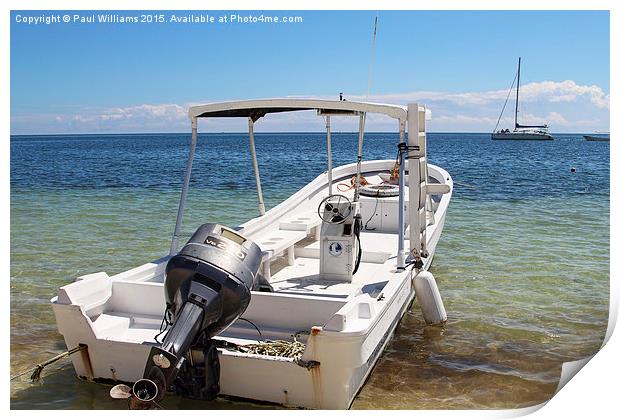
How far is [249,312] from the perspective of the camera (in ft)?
15.9

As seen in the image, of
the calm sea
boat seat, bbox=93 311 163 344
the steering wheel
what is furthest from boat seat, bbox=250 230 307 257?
boat seat, bbox=93 311 163 344

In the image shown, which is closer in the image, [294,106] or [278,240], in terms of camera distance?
[294,106]

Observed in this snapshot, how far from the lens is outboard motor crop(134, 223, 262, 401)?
158 inches

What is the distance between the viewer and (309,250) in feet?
24.2

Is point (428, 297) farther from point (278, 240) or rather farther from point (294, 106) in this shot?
point (294, 106)

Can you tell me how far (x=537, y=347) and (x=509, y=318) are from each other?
839 mm

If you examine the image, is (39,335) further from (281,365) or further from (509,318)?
(509,318)

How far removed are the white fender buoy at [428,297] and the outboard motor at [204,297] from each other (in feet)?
7.02

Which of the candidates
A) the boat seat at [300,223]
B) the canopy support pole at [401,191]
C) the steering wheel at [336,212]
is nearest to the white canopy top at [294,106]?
the canopy support pole at [401,191]

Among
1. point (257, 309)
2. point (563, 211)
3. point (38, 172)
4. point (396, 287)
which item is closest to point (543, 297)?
point (396, 287)

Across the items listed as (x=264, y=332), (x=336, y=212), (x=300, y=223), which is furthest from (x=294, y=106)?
(x=300, y=223)

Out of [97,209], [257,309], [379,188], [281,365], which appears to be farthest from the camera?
[97,209]

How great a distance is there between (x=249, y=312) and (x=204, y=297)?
0.88 m

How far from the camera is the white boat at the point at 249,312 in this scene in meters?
4.08
